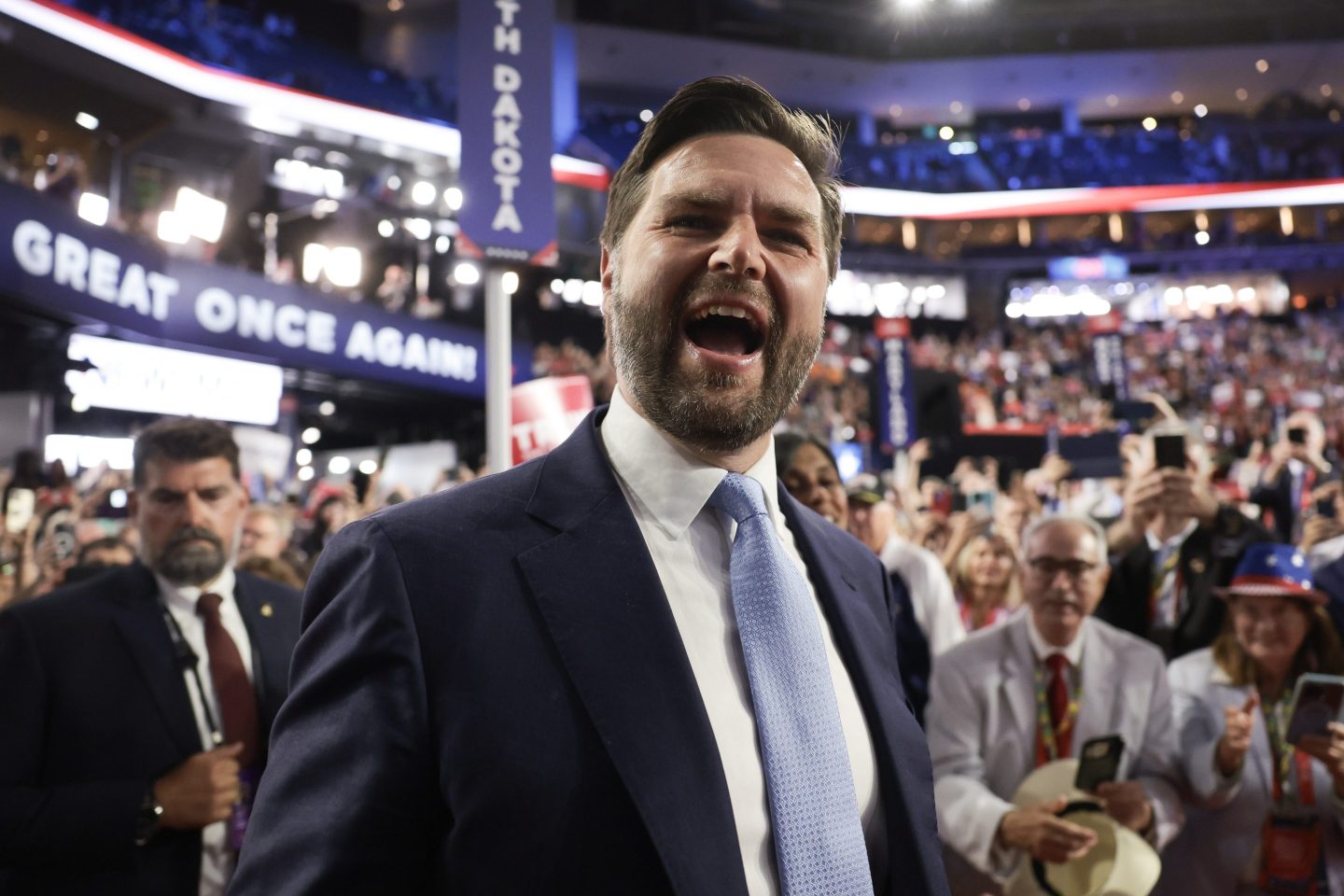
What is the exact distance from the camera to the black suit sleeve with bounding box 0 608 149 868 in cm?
219

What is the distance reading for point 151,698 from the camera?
248 cm

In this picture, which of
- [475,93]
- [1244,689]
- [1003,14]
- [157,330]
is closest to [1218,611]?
[1244,689]

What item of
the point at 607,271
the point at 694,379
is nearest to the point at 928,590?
the point at 607,271

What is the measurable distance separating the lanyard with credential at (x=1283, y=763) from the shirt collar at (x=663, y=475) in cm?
278

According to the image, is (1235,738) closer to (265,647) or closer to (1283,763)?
(1283,763)

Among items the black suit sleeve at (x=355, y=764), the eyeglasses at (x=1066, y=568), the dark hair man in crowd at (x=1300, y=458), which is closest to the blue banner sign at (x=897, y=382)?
the dark hair man in crowd at (x=1300, y=458)

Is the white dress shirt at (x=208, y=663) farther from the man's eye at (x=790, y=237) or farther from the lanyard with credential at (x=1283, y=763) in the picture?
the lanyard with credential at (x=1283, y=763)

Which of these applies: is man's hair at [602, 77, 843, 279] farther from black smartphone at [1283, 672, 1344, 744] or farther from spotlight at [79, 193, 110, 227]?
spotlight at [79, 193, 110, 227]

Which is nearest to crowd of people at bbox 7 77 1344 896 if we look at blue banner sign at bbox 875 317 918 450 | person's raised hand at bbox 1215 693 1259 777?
person's raised hand at bbox 1215 693 1259 777

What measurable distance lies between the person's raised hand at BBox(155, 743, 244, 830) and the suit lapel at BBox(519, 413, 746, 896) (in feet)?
4.95

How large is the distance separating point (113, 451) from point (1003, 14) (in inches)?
1017

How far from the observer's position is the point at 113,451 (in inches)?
535

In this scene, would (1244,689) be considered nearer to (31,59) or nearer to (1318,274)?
(31,59)

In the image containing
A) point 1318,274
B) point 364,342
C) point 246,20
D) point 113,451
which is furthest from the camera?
point 1318,274
